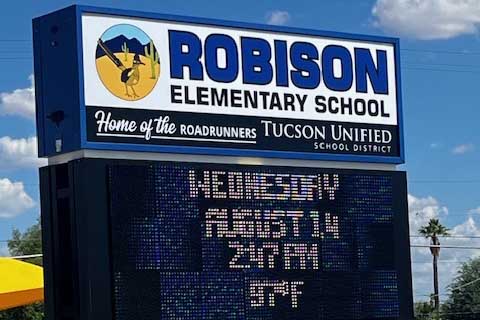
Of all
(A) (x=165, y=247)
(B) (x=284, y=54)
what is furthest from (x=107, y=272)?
(B) (x=284, y=54)

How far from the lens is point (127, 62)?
15.6 m

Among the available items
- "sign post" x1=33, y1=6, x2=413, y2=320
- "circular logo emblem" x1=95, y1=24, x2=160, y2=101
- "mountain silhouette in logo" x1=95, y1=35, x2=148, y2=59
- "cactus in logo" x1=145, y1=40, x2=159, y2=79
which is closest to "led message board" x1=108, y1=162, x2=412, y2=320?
"sign post" x1=33, y1=6, x2=413, y2=320

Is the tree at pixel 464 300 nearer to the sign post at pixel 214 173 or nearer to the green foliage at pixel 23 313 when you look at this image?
the green foliage at pixel 23 313

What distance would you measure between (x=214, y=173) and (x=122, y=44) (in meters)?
1.85

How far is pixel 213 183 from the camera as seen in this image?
15469 millimetres

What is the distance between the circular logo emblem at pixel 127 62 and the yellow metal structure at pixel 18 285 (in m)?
8.44

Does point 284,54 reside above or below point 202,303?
above

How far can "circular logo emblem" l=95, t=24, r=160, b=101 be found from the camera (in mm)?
15320

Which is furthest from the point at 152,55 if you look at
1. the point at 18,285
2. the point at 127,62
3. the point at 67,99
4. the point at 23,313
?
the point at 23,313

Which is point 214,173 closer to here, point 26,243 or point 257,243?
point 257,243

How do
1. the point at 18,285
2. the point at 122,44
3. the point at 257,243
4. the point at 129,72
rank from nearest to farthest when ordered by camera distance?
1. the point at 122,44
2. the point at 129,72
3. the point at 257,243
4. the point at 18,285

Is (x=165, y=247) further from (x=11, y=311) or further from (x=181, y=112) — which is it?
(x=11, y=311)

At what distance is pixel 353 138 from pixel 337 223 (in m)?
1.66

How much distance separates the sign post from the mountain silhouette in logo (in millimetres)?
14
